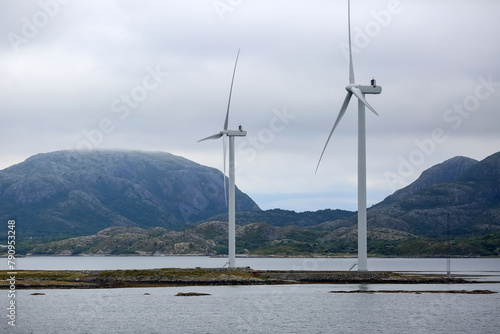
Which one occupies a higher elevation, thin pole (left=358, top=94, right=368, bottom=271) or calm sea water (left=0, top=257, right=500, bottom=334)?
thin pole (left=358, top=94, right=368, bottom=271)

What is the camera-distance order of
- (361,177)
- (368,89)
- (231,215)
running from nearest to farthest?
(361,177), (368,89), (231,215)

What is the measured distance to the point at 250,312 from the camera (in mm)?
117500

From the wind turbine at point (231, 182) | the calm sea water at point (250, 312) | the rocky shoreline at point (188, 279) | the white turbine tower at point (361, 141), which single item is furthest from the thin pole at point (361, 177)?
the wind turbine at point (231, 182)

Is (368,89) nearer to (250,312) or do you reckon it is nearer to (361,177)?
(361,177)

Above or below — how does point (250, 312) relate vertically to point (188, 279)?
below

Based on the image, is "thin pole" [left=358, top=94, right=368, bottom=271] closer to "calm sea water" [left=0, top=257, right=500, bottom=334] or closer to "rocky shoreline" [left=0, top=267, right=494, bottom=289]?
"calm sea water" [left=0, top=257, right=500, bottom=334]

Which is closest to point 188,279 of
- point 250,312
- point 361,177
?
point 361,177

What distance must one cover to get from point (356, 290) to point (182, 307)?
46.8 metres

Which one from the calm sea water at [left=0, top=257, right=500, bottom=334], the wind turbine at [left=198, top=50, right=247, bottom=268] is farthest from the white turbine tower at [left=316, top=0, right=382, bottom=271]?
the wind turbine at [left=198, top=50, right=247, bottom=268]

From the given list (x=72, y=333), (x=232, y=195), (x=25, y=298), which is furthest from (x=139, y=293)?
(x=72, y=333)

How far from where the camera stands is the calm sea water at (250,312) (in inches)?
3858

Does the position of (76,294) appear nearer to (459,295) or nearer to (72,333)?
(72,333)

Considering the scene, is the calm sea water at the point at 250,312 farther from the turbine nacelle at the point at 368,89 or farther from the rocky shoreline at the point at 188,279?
the turbine nacelle at the point at 368,89

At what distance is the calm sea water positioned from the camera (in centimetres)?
9800
